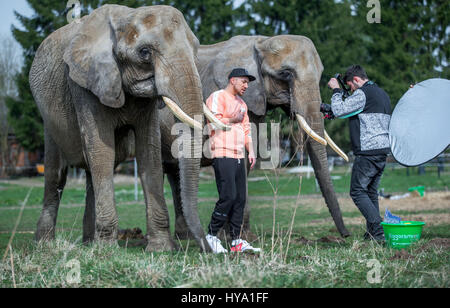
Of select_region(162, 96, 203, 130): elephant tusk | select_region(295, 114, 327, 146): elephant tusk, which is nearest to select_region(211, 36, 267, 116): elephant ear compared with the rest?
select_region(295, 114, 327, 146): elephant tusk

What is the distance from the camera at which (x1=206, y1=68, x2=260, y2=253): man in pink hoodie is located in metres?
6.59

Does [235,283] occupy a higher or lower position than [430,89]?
lower

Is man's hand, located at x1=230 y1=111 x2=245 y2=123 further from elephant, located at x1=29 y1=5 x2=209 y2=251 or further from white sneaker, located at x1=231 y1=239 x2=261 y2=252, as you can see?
white sneaker, located at x1=231 y1=239 x2=261 y2=252

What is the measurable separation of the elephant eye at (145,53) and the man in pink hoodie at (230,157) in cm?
87

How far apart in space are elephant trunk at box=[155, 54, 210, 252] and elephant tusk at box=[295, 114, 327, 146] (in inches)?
109

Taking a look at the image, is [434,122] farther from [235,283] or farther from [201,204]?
[201,204]

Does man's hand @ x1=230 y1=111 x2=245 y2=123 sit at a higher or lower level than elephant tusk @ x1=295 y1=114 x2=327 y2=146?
higher

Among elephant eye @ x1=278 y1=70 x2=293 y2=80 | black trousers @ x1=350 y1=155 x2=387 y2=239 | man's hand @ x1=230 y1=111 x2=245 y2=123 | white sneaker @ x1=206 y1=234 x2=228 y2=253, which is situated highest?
elephant eye @ x1=278 y1=70 x2=293 y2=80

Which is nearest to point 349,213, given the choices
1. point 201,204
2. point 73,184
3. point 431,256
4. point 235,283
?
point 201,204

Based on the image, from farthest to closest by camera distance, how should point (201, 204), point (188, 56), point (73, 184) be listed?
point (73, 184), point (201, 204), point (188, 56)

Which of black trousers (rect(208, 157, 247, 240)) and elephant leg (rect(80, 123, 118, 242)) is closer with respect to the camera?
black trousers (rect(208, 157, 247, 240))

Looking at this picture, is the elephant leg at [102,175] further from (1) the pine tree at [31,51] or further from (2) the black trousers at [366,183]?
(1) the pine tree at [31,51]
